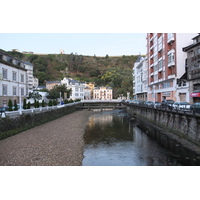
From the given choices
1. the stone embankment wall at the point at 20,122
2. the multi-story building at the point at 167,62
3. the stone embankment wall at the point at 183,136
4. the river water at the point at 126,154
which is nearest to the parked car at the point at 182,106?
the stone embankment wall at the point at 183,136

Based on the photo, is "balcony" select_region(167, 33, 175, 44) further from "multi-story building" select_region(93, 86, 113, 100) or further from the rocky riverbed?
"multi-story building" select_region(93, 86, 113, 100)

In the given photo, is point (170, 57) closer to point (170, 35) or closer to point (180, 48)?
point (180, 48)

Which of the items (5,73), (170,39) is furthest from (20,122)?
(170,39)

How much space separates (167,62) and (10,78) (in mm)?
35116

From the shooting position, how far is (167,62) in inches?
1694

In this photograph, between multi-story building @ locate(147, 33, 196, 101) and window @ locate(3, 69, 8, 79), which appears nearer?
window @ locate(3, 69, 8, 79)

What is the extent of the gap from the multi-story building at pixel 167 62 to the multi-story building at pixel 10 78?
32.5 metres

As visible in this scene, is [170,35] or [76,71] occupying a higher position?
[76,71]

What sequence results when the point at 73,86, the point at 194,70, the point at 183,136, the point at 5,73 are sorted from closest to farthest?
the point at 183,136 < the point at 5,73 < the point at 194,70 < the point at 73,86

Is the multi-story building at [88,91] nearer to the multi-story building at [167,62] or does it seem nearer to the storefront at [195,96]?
the multi-story building at [167,62]

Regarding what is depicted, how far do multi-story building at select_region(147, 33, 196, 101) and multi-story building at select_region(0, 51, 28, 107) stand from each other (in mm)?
32543

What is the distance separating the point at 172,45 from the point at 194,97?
14.1 meters

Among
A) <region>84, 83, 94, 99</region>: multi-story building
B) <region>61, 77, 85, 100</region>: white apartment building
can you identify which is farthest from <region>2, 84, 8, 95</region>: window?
<region>84, 83, 94, 99</region>: multi-story building

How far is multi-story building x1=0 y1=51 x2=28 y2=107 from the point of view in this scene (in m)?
31.2
